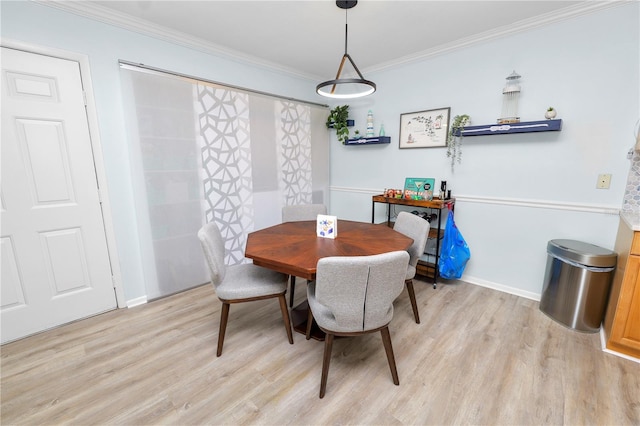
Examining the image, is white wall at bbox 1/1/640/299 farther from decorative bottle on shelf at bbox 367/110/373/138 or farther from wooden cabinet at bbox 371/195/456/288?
decorative bottle on shelf at bbox 367/110/373/138

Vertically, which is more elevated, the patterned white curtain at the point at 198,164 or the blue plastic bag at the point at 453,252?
the patterned white curtain at the point at 198,164

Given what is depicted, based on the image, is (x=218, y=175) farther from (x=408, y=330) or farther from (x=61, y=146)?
(x=408, y=330)

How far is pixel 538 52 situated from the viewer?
2311mm

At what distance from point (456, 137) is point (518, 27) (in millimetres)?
993

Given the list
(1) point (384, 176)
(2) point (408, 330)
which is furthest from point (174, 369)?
(1) point (384, 176)

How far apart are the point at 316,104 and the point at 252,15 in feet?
5.50

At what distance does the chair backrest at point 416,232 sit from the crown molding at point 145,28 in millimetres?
2414

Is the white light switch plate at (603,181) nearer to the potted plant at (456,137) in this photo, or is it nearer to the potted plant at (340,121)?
the potted plant at (456,137)

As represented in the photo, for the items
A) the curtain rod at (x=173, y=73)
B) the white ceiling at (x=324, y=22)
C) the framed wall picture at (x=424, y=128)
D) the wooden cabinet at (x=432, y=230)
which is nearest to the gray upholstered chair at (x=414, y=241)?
the wooden cabinet at (x=432, y=230)

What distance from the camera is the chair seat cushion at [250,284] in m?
1.80

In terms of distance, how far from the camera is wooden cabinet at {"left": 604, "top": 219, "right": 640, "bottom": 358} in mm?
1685

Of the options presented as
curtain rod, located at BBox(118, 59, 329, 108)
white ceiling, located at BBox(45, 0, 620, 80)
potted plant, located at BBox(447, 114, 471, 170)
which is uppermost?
white ceiling, located at BBox(45, 0, 620, 80)

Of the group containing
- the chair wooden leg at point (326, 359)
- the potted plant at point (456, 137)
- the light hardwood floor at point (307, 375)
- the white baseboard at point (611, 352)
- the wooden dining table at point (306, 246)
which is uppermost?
the potted plant at point (456, 137)

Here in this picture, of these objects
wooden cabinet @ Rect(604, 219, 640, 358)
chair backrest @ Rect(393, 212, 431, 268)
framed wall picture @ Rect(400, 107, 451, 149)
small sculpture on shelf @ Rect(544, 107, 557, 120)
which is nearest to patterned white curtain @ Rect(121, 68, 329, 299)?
framed wall picture @ Rect(400, 107, 451, 149)
